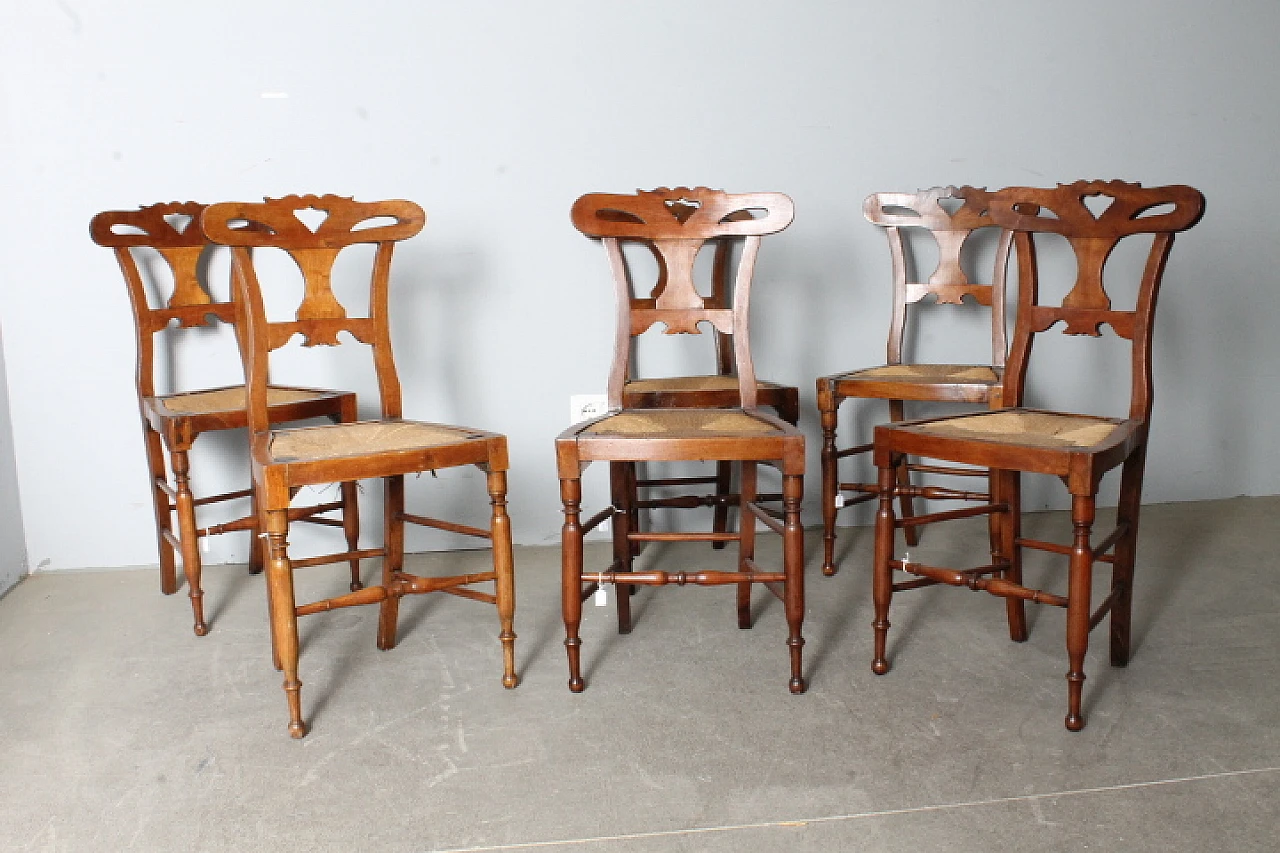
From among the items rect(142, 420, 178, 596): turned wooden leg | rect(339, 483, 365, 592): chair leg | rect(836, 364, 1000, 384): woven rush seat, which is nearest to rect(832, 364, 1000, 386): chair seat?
rect(836, 364, 1000, 384): woven rush seat

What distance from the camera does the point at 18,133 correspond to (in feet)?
9.57

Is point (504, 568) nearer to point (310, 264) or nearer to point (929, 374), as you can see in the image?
point (310, 264)

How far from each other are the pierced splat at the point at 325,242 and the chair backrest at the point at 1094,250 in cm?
133

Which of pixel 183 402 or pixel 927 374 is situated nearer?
pixel 183 402

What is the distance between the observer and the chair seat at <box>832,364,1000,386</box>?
2.83 metres

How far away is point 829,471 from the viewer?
118 inches

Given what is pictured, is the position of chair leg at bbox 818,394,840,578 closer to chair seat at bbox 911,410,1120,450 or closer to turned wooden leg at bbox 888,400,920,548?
turned wooden leg at bbox 888,400,920,548

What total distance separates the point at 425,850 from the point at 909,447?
1.18 m

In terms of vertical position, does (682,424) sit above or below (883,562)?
above

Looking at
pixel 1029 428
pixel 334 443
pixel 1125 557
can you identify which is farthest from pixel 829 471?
pixel 334 443

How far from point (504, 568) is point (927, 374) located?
1367mm

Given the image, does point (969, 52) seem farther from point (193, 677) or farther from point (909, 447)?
point (193, 677)

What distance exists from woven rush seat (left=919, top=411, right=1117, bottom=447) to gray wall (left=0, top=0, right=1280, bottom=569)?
44.4 inches

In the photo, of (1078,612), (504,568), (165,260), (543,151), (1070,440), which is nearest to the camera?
(1078,612)
